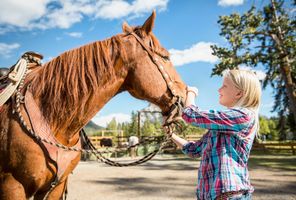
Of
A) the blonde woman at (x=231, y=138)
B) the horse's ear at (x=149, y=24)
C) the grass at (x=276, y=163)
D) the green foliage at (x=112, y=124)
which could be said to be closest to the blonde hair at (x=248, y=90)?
the blonde woman at (x=231, y=138)

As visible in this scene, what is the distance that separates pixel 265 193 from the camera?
21.1 ft

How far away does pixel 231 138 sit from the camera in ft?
5.54

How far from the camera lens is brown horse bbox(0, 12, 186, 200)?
196 centimetres

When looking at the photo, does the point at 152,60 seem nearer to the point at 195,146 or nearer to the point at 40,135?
the point at 195,146

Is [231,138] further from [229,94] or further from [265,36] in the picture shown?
[265,36]

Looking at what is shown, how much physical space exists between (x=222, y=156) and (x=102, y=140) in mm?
21258

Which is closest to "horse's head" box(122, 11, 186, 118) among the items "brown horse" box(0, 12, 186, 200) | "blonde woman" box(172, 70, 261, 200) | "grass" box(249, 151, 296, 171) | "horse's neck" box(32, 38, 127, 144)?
"brown horse" box(0, 12, 186, 200)

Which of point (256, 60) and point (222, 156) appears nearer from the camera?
point (222, 156)

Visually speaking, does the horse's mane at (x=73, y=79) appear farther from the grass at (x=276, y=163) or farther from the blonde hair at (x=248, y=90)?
the grass at (x=276, y=163)

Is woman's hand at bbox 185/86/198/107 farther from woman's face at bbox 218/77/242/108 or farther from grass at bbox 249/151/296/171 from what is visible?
grass at bbox 249/151/296/171

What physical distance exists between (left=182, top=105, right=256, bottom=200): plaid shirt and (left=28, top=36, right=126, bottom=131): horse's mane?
2.56 ft

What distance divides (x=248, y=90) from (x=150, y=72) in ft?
2.46

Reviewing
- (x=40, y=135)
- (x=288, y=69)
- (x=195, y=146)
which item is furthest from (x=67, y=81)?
(x=288, y=69)

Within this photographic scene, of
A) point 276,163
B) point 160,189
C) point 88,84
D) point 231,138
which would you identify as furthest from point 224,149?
point 276,163
